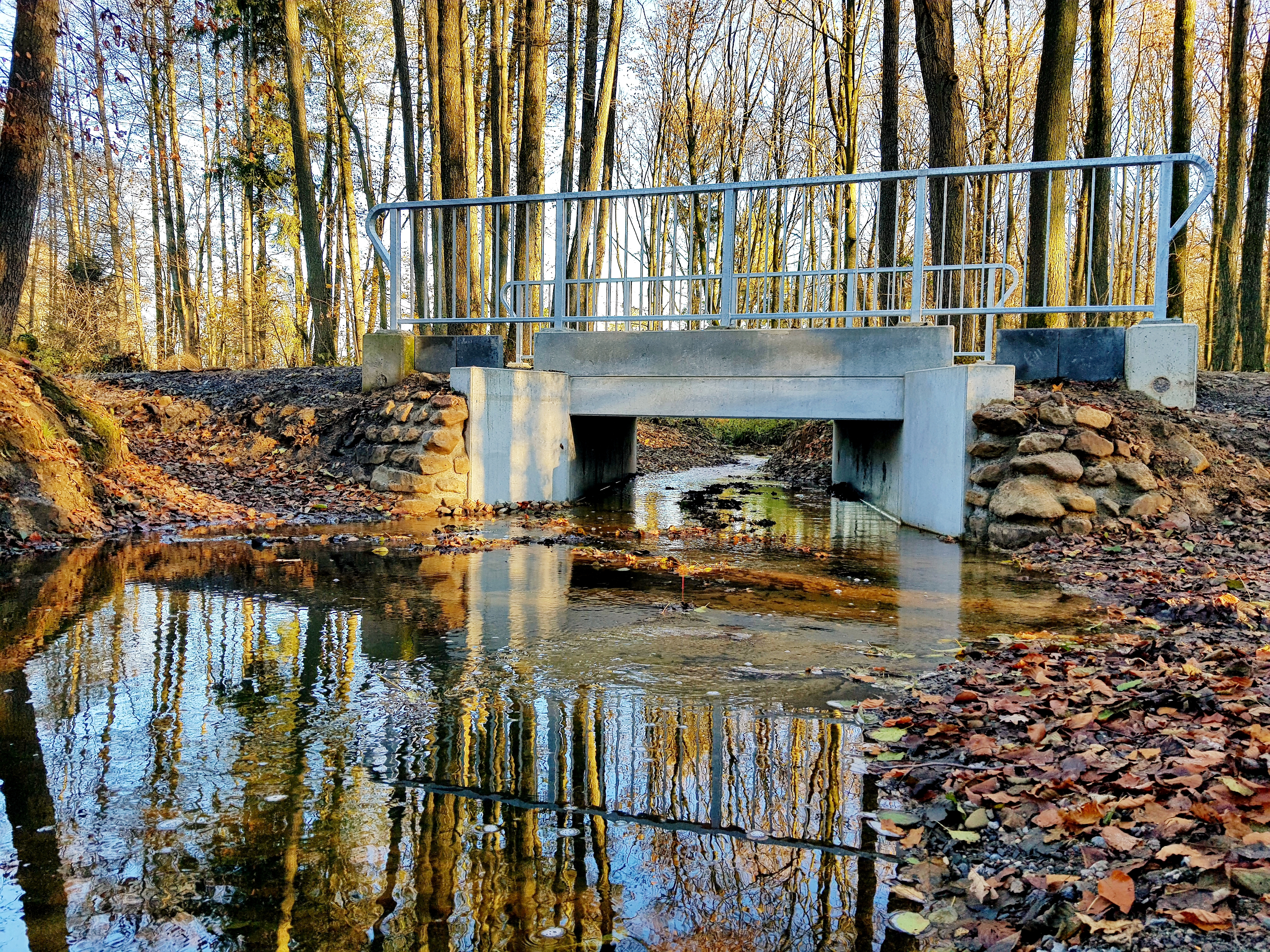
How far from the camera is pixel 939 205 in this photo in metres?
13.5

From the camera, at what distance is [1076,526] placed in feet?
27.7

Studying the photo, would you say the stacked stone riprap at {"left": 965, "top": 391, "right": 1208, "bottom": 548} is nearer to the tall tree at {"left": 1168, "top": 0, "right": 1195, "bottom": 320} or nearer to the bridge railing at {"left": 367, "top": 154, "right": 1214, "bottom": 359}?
the bridge railing at {"left": 367, "top": 154, "right": 1214, "bottom": 359}

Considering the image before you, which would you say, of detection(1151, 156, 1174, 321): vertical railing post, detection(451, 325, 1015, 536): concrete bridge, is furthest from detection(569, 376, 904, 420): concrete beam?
detection(1151, 156, 1174, 321): vertical railing post

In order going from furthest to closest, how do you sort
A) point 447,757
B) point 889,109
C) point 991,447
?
1. point 889,109
2. point 991,447
3. point 447,757

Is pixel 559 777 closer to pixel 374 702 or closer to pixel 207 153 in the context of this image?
pixel 374 702

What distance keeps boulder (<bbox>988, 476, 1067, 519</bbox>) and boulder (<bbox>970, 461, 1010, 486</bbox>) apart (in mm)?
126

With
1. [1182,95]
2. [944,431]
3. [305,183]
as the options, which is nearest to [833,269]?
[944,431]

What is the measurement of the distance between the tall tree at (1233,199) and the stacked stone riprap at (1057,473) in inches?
358

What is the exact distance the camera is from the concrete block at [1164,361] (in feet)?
32.4

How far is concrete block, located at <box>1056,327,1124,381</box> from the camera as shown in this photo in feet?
33.1

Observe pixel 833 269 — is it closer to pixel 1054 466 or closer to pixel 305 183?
pixel 1054 466

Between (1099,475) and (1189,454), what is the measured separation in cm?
126

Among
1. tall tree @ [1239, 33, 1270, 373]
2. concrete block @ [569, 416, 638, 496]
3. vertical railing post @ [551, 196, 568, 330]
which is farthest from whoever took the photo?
tall tree @ [1239, 33, 1270, 373]

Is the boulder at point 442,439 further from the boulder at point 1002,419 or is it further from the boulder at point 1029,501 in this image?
the boulder at point 1029,501
